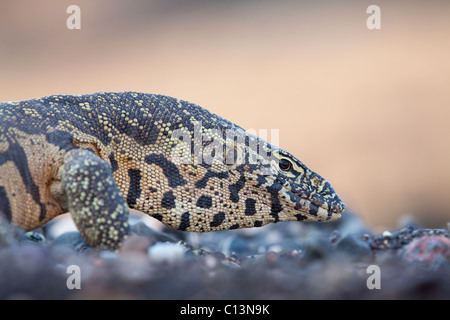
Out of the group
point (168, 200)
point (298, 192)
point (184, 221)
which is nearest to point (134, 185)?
point (168, 200)

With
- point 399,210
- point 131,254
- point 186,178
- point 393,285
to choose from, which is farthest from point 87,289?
point 399,210

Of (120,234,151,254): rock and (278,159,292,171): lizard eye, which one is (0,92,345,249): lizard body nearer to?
(278,159,292,171): lizard eye

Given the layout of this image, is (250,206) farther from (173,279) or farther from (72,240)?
(173,279)

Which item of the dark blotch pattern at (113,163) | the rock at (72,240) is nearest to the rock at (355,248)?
the dark blotch pattern at (113,163)

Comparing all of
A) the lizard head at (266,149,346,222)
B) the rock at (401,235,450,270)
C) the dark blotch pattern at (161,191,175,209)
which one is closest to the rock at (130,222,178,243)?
the dark blotch pattern at (161,191,175,209)
